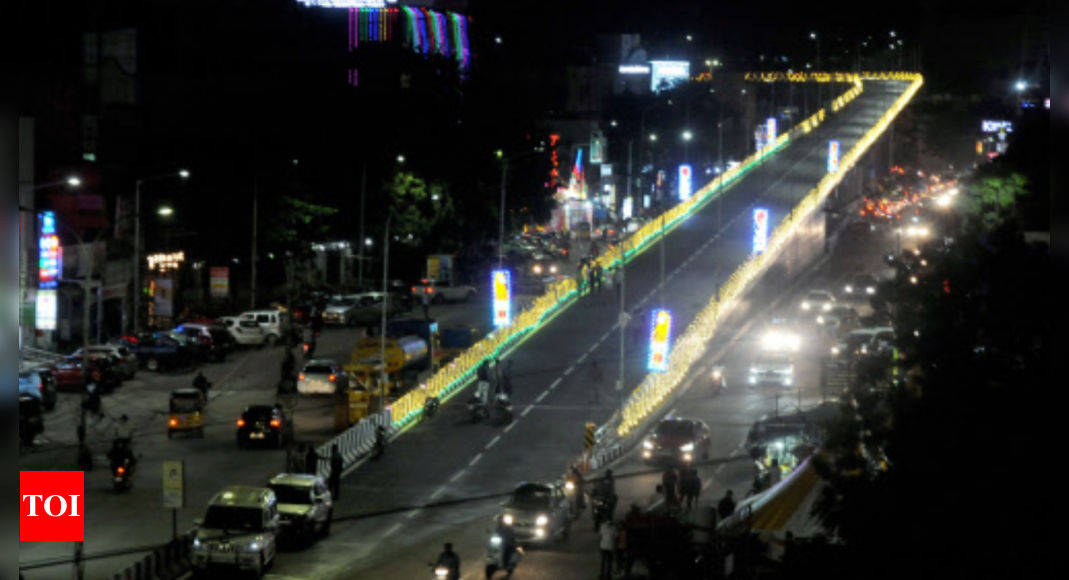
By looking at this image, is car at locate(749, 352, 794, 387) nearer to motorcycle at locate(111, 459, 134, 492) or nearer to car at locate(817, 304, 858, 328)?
car at locate(817, 304, 858, 328)

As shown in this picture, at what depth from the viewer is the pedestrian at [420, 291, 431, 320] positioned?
70.0 m

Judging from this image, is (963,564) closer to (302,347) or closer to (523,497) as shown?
(523,497)

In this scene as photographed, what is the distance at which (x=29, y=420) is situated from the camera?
143 ft

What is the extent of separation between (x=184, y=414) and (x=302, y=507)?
1314cm

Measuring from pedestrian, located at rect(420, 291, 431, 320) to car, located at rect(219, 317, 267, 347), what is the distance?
7.25 m

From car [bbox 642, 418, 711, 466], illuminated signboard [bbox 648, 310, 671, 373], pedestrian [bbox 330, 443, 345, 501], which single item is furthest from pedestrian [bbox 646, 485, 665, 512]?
illuminated signboard [bbox 648, 310, 671, 373]

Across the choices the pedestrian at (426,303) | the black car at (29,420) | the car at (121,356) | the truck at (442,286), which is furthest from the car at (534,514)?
the truck at (442,286)

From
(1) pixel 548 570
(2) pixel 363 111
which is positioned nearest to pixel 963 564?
(1) pixel 548 570

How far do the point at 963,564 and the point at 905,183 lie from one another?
12035 cm

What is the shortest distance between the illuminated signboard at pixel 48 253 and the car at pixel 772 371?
25470 millimetres

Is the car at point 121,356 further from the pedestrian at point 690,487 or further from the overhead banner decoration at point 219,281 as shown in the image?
the pedestrian at point 690,487

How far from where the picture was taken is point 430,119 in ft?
324

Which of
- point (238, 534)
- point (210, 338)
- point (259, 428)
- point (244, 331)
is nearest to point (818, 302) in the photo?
point (244, 331)

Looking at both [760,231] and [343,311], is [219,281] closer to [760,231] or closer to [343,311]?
[343,311]
